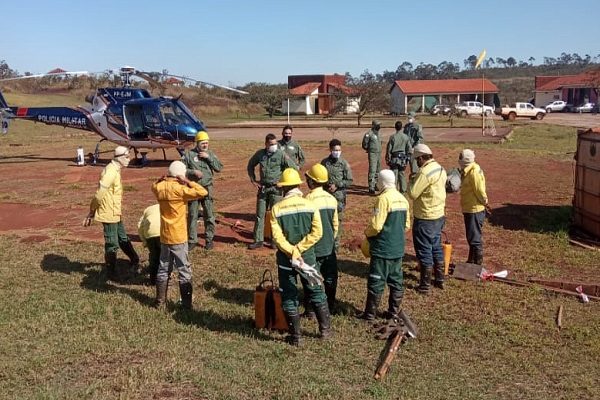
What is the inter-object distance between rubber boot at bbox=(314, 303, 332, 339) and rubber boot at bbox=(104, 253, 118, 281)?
3.46 metres

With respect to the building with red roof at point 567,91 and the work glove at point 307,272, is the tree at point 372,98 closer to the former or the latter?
the building with red roof at point 567,91

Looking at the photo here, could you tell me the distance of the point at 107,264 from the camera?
820cm

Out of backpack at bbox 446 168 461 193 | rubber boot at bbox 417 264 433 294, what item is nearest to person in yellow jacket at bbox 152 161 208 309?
rubber boot at bbox 417 264 433 294

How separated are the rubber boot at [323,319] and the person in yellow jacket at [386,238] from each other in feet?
2.24

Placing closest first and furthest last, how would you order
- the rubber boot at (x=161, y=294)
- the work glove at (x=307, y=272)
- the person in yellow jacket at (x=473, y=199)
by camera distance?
the work glove at (x=307, y=272) < the rubber boot at (x=161, y=294) < the person in yellow jacket at (x=473, y=199)

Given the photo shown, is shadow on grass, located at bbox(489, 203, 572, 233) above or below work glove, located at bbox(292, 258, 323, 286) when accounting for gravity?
below

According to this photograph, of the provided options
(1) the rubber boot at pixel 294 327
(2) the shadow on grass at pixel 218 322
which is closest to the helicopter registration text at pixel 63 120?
(2) the shadow on grass at pixel 218 322

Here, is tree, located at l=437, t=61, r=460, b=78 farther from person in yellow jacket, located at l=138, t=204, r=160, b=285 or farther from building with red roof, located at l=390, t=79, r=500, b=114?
person in yellow jacket, located at l=138, t=204, r=160, b=285

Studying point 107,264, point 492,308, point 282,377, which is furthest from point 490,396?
point 107,264

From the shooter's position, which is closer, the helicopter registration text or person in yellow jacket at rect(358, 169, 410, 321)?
person in yellow jacket at rect(358, 169, 410, 321)

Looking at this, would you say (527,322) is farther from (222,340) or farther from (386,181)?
(222,340)

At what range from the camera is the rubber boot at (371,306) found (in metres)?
6.51

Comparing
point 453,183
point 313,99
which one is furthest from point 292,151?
point 313,99

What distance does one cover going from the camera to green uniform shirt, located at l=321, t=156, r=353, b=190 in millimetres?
9352
